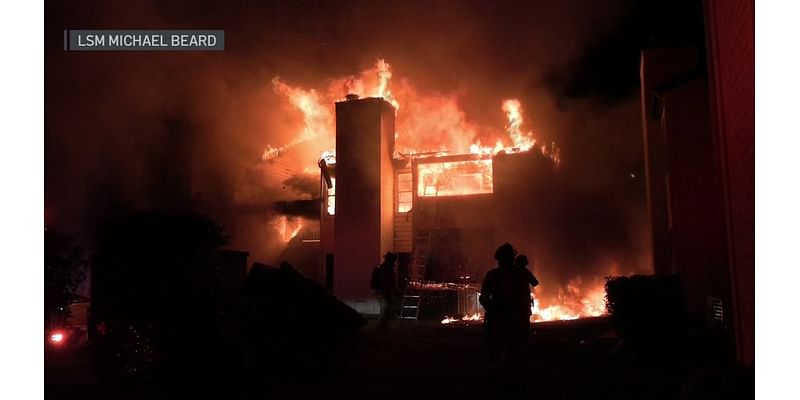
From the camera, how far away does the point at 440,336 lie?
1059cm

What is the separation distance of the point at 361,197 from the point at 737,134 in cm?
1304

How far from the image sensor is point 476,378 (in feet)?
22.1

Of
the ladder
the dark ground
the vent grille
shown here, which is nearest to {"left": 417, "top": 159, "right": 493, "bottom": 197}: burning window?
the ladder

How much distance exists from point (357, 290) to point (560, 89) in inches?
354

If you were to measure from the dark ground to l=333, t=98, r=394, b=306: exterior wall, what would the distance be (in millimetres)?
7786

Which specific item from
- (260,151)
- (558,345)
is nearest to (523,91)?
(260,151)

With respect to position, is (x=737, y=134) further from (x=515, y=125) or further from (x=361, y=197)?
(x=515, y=125)

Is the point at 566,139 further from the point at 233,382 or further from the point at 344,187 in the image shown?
the point at 233,382

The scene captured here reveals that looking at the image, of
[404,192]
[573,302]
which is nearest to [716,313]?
[573,302]

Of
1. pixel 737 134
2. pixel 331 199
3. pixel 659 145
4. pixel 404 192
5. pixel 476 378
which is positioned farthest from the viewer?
pixel 331 199

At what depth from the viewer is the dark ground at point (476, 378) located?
18.7 ft

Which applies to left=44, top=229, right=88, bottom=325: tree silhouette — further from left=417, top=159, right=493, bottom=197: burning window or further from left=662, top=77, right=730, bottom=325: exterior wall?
left=417, top=159, right=493, bottom=197: burning window

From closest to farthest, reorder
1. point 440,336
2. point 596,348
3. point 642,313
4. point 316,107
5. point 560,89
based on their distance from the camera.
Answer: point 642,313 → point 596,348 → point 440,336 → point 560,89 → point 316,107

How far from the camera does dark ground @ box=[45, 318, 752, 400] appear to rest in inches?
224
